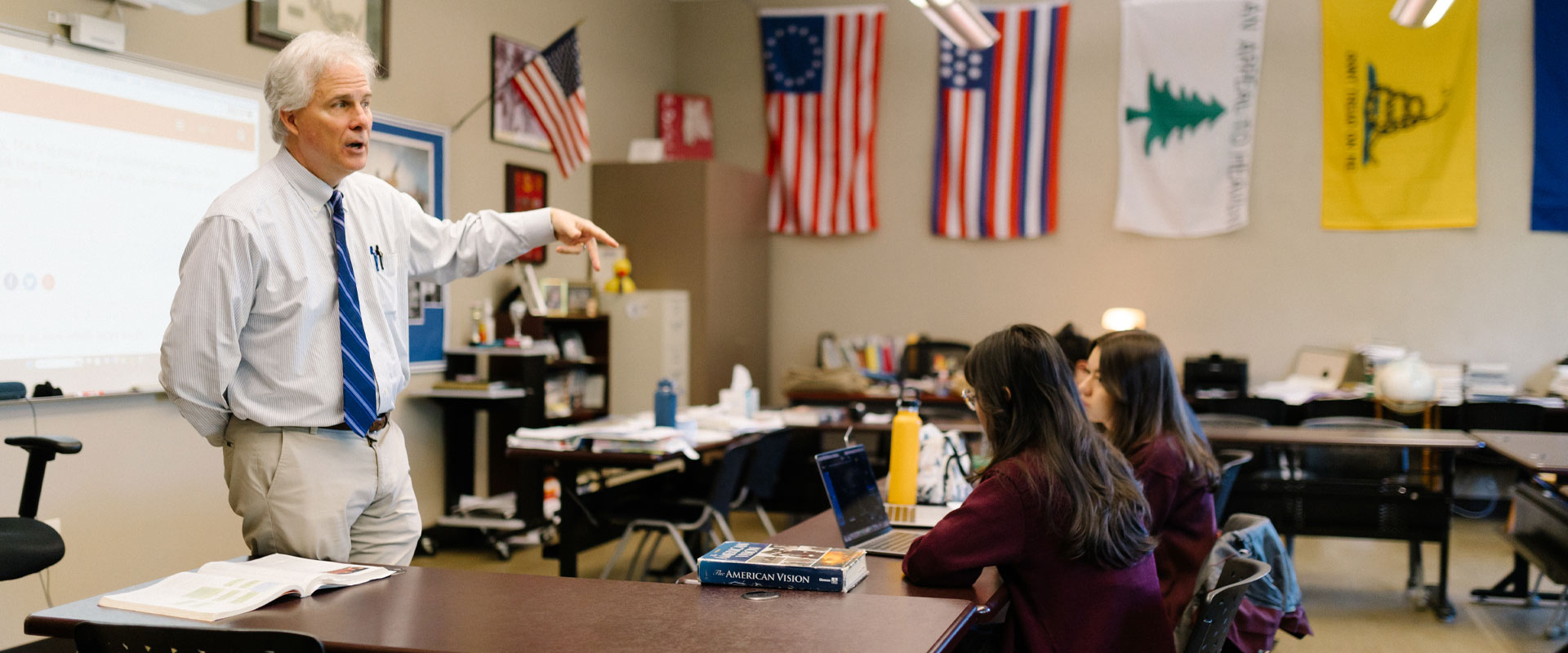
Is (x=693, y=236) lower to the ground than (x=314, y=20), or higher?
lower

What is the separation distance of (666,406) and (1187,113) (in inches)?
182

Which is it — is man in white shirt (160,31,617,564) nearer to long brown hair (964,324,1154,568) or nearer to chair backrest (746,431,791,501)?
long brown hair (964,324,1154,568)

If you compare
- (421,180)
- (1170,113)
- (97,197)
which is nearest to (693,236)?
(421,180)

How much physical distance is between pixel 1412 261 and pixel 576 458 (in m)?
5.65

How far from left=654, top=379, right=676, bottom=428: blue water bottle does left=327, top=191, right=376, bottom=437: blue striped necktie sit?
222 cm

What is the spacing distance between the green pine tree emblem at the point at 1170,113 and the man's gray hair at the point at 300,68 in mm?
6249

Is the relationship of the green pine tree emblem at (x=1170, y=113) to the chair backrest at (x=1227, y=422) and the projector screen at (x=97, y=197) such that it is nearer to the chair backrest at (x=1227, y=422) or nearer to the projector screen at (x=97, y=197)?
the chair backrest at (x=1227, y=422)

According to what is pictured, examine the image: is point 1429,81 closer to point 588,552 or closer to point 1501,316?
point 1501,316

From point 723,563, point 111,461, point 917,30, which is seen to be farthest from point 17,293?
point 917,30

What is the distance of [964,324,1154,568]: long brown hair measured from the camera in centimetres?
200

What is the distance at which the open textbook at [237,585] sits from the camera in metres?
1.66

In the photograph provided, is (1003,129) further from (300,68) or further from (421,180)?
(300,68)

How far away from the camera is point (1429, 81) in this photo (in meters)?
6.76

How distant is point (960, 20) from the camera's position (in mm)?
5691
